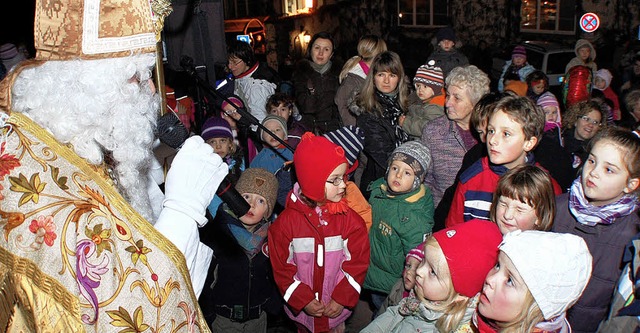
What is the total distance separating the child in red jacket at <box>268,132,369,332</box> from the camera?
3.41 metres

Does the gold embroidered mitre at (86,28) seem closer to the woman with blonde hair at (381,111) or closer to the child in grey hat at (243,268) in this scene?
the child in grey hat at (243,268)

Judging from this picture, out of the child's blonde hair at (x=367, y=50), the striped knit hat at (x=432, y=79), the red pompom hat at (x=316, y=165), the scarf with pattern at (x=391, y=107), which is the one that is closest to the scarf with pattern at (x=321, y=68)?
the child's blonde hair at (x=367, y=50)

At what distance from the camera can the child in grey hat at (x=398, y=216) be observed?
3588mm

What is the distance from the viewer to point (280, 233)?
3.45m

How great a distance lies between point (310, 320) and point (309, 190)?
859 millimetres

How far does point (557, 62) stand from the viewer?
505 inches

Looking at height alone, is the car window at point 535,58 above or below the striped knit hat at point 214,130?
below

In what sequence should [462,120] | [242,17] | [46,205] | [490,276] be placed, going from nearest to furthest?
[46,205] < [490,276] < [462,120] < [242,17]

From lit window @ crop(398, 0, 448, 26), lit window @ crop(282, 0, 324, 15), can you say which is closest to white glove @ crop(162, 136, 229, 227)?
lit window @ crop(398, 0, 448, 26)

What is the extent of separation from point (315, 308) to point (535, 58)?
11311 mm

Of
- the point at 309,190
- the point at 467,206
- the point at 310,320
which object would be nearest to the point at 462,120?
the point at 467,206

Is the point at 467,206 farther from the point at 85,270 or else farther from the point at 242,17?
the point at 242,17

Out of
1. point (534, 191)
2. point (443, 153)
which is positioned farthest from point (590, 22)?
point (534, 191)

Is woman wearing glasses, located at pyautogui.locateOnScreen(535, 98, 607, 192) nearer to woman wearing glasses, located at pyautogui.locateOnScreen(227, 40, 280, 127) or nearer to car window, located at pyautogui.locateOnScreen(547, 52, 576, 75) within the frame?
woman wearing glasses, located at pyautogui.locateOnScreen(227, 40, 280, 127)
